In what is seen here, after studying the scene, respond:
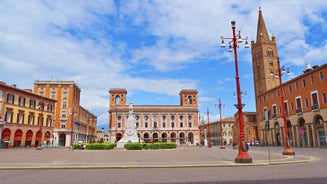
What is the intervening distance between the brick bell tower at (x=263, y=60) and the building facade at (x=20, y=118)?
57.3 meters

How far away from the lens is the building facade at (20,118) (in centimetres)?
4588

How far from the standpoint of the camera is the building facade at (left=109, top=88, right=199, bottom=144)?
314 ft

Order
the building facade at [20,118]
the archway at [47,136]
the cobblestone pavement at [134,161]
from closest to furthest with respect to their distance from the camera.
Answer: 1. the cobblestone pavement at [134,161]
2. the building facade at [20,118]
3. the archway at [47,136]

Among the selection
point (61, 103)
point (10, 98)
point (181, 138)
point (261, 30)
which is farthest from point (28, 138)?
point (261, 30)

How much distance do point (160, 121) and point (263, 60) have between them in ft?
147

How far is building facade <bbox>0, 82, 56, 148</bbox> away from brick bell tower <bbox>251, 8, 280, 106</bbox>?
5731 cm

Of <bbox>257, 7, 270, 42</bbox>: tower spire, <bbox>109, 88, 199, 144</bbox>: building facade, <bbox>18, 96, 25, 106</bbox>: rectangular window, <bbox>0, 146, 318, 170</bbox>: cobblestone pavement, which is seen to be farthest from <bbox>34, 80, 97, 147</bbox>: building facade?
Answer: <bbox>257, 7, 270, 42</bbox>: tower spire

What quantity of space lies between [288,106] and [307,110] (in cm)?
602

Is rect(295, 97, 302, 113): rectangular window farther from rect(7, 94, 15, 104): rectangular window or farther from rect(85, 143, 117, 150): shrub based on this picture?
rect(7, 94, 15, 104): rectangular window

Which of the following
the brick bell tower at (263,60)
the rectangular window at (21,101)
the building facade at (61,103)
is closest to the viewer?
the rectangular window at (21,101)

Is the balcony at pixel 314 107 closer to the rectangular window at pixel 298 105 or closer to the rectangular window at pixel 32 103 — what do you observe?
the rectangular window at pixel 298 105

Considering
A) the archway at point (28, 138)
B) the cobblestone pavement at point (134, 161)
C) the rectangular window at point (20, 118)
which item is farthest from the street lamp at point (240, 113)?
the archway at point (28, 138)

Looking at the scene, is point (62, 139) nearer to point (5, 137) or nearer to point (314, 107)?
point (5, 137)

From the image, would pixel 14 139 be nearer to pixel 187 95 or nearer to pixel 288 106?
pixel 288 106
